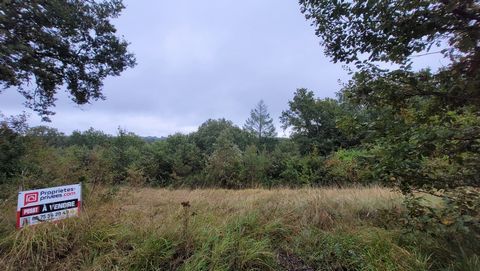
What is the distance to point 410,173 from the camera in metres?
3.01

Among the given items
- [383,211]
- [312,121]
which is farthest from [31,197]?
[312,121]

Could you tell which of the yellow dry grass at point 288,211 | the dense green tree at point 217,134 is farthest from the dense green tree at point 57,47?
the dense green tree at point 217,134

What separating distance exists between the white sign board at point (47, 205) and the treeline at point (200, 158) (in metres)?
2.02

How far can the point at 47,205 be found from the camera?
354 cm

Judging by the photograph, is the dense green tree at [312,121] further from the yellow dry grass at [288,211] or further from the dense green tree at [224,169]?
the yellow dry grass at [288,211]

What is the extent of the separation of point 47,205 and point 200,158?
17958 millimetres

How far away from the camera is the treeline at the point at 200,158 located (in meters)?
7.26

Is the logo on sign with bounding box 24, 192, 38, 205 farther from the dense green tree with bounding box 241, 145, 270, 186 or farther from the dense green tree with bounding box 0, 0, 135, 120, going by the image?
the dense green tree with bounding box 241, 145, 270, 186

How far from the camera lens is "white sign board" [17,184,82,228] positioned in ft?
10.8

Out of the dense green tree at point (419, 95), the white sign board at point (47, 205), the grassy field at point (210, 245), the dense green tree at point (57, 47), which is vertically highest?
the dense green tree at point (57, 47)

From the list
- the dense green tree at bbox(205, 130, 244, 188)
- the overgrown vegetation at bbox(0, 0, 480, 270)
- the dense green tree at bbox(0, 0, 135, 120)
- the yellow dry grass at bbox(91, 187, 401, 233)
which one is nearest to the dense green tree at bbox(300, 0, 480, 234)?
the overgrown vegetation at bbox(0, 0, 480, 270)

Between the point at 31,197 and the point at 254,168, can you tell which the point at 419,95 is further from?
the point at 254,168

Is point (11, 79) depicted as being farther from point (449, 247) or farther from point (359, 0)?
point (449, 247)

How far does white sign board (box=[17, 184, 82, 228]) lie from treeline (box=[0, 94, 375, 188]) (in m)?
2.02
